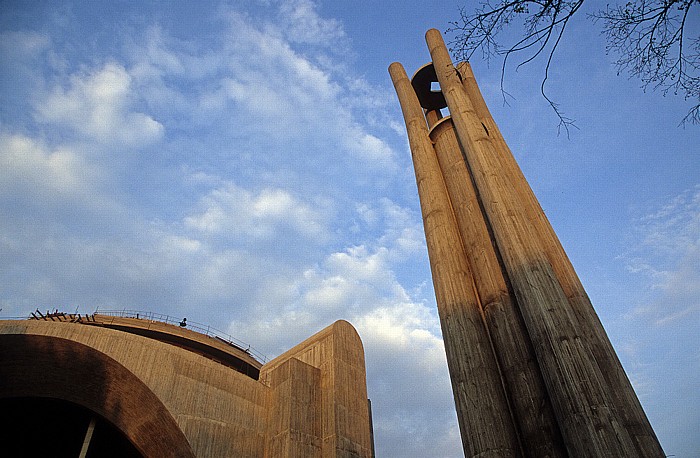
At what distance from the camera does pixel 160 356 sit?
1478cm

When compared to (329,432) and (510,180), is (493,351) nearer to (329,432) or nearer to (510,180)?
(510,180)

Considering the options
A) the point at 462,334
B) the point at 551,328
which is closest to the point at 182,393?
the point at 462,334

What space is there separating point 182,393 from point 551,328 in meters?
13.1

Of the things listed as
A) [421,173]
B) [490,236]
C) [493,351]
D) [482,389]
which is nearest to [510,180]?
[490,236]

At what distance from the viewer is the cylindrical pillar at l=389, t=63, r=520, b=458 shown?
513 centimetres

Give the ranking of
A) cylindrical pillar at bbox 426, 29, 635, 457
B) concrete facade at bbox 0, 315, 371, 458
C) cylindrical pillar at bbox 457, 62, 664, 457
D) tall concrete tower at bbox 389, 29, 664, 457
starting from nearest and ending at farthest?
cylindrical pillar at bbox 426, 29, 635, 457
cylindrical pillar at bbox 457, 62, 664, 457
tall concrete tower at bbox 389, 29, 664, 457
concrete facade at bbox 0, 315, 371, 458

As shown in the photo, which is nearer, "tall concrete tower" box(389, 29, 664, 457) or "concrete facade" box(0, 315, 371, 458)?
"tall concrete tower" box(389, 29, 664, 457)

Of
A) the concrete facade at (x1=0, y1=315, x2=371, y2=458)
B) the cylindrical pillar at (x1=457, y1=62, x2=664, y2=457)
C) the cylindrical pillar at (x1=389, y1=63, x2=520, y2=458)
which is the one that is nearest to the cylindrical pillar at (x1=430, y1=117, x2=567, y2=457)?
the cylindrical pillar at (x1=389, y1=63, x2=520, y2=458)

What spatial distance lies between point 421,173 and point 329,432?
12.2 meters

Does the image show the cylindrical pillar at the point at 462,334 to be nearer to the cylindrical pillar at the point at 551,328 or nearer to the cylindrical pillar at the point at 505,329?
the cylindrical pillar at the point at 505,329

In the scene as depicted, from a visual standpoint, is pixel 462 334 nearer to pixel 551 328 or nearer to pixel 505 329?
pixel 505 329

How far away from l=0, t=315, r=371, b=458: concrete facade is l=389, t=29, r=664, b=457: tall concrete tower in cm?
1132

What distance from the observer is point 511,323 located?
5.97 metres

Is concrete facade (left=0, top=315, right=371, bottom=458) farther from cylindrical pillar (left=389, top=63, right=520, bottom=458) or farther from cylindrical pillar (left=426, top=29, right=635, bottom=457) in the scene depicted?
cylindrical pillar (left=426, top=29, right=635, bottom=457)
